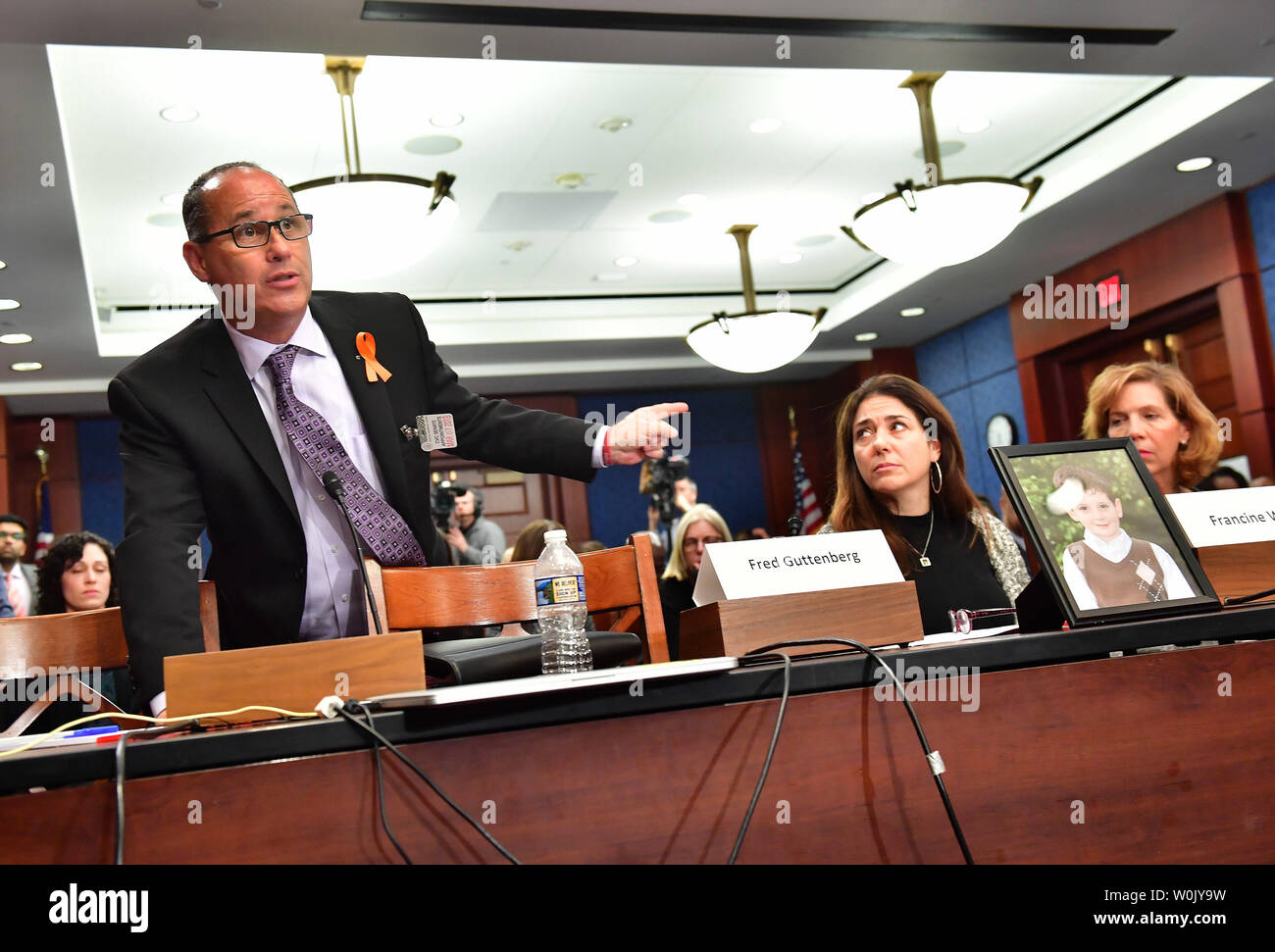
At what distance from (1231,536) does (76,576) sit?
3.22 metres

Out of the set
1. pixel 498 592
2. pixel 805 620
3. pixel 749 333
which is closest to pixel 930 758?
pixel 805 620

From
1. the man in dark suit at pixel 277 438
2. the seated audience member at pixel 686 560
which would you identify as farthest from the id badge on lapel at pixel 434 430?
the seated audience member at pixel 686 560

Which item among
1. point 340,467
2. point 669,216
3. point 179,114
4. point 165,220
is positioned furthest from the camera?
point 669,216

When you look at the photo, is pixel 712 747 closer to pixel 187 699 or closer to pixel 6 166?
pixel 187 699

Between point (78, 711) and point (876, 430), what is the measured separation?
151cm

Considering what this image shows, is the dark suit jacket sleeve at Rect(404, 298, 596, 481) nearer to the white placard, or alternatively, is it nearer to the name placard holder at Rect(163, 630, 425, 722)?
the name placard holder at Rect(163, 630, 425, 722)

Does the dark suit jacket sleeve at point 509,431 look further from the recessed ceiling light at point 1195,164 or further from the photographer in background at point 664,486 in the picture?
the photographer in background at point 664,486

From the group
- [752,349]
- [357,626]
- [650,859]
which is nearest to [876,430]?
[357,626]

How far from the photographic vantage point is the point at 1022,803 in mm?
958

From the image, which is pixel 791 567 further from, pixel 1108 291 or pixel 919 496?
pixel 1108 291

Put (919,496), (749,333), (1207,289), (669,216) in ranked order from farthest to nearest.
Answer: (749,333) < (669,216) < (1207,289) < (919,496)

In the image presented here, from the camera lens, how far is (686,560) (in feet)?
13.2

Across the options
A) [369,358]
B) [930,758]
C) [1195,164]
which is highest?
[1195,164]
